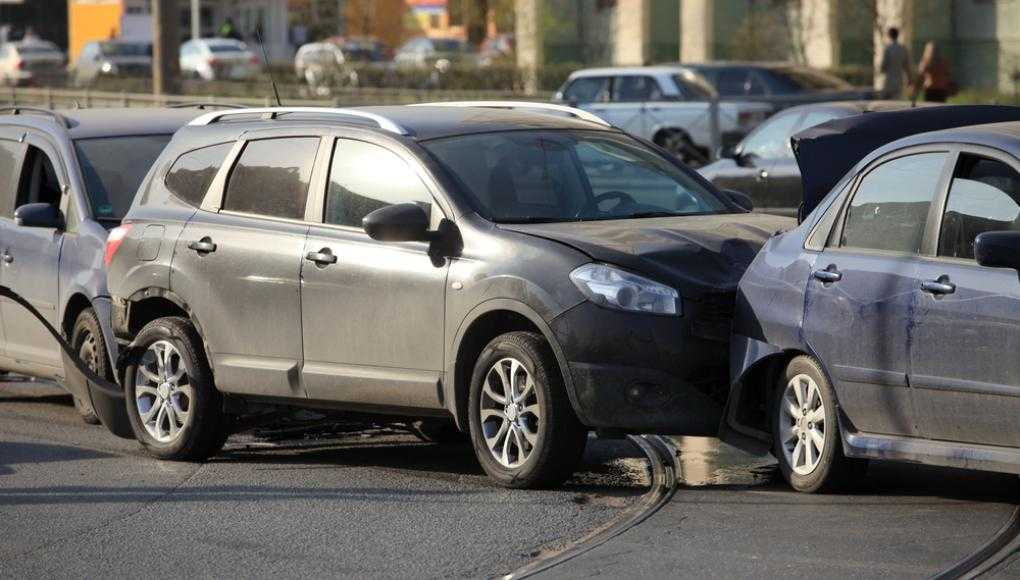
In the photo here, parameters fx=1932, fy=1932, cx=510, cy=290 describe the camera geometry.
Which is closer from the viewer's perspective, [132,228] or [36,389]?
[132,228]

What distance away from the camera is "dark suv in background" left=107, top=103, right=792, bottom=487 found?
321 inches

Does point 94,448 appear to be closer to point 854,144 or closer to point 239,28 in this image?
point 854,144

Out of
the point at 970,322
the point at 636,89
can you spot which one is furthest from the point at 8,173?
the point at 636,89

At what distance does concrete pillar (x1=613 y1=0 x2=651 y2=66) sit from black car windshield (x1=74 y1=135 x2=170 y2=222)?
163 feet

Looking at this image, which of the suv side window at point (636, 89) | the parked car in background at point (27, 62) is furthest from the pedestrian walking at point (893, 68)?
the parked car in background at point (27, 62)

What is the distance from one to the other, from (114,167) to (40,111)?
101cm

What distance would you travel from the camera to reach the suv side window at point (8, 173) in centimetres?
1216

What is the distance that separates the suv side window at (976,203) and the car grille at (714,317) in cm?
114

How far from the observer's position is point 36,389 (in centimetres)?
1332

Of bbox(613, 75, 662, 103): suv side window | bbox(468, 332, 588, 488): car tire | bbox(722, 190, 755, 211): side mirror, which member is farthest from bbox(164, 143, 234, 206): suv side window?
bbox(613, 75, 662, 103): suv side window

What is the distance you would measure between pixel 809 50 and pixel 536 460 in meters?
47.5

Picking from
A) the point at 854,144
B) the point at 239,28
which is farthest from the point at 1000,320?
the point at 239,28

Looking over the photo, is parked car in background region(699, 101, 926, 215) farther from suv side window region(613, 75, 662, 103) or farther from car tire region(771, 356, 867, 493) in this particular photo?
car tire region(771, 356, 867, 493)

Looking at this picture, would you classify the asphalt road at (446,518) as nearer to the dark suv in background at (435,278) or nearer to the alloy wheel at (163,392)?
the alloy wheel at (163,392)
